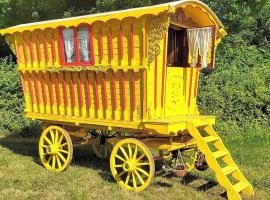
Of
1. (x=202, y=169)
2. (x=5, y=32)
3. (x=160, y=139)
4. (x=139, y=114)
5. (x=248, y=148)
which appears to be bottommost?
(x=248, y=148)

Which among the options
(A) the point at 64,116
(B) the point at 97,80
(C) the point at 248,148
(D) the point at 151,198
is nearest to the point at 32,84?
(A) the point at 64,116

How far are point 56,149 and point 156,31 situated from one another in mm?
3842

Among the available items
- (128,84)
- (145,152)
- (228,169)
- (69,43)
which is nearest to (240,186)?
(228,169)

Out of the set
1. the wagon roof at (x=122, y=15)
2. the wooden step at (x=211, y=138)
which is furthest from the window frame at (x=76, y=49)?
the wooden step at (x=211, y=138)

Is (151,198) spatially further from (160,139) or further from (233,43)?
(233,43)

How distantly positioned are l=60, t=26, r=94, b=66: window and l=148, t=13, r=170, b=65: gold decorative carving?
1.48 m

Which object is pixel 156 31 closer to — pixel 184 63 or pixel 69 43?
pixel 184 63

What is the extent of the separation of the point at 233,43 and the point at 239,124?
24.0ft

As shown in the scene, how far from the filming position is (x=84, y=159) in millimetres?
10891

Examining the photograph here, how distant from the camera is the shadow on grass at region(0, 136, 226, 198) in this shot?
8.65m

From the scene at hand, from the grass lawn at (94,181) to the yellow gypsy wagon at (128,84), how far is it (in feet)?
1.07

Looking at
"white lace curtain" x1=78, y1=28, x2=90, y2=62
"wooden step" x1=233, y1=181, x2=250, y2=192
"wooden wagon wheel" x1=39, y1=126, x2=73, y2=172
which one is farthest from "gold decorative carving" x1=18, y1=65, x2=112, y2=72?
"wooden step" x1=233, y1=181, x2=250, y2=192

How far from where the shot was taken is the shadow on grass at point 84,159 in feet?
28.4

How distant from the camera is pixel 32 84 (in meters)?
9.82
